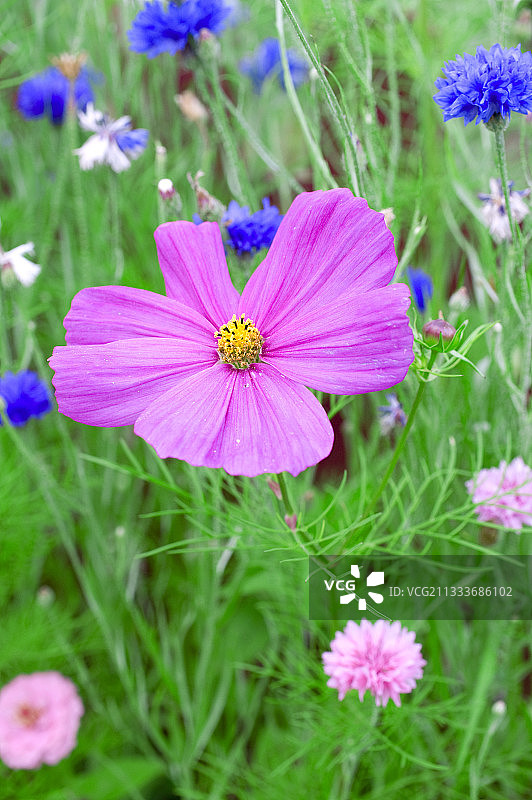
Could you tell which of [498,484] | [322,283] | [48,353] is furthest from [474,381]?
[48,353]

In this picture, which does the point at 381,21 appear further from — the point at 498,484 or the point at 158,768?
the point at 158,768

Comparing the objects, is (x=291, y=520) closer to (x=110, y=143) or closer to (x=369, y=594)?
(x=369, y=594)

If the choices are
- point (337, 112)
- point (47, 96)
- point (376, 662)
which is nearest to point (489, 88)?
point (337, 112)

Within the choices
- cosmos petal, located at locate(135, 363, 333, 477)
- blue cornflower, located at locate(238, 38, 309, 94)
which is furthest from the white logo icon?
blue cornflower, located at locate(238, 38, 309, 94)

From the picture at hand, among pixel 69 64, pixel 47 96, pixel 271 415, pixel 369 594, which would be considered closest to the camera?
pixel 271 415

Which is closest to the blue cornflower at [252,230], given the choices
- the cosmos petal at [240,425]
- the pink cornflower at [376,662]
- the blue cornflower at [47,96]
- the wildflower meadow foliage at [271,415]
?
the wildflower meadow foliage at [271,415]

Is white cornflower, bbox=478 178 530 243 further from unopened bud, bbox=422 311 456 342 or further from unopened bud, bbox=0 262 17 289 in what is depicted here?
unopened bud, bbox=0 262 17 289
